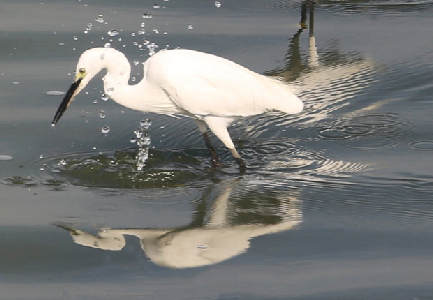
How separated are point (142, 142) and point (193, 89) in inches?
31.6

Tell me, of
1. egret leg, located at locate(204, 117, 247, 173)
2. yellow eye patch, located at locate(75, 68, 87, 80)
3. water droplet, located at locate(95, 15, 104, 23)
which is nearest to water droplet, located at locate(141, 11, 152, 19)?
water droplet, located at locate(95, 15, 104, 23)

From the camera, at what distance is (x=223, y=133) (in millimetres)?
8031

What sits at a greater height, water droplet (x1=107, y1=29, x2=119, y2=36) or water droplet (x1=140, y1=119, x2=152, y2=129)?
water droplet (x1=107, y1=29, x2=119, y2=36)

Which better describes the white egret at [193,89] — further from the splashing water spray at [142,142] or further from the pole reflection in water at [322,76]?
the pole reflection in water at [322,76]

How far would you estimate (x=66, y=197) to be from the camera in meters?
7.55

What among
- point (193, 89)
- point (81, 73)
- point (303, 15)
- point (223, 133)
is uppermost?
point (81, 73)

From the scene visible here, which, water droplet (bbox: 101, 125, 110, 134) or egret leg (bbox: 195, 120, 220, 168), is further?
water droplet (bbox: 101, 125, 110, 134)

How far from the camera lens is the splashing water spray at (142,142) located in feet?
26.9

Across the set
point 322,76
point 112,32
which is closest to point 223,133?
point 322,76

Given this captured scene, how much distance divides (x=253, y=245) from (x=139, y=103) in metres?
1.71

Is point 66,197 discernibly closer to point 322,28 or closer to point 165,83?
point 165,83

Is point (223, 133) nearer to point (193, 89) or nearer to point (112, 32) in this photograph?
point (193, 89)

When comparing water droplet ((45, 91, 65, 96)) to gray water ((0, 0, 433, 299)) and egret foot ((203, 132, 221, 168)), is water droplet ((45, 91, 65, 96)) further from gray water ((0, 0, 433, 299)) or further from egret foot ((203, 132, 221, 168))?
egret foot ((203, 132, 221, 168))

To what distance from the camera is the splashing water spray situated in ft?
26.9
